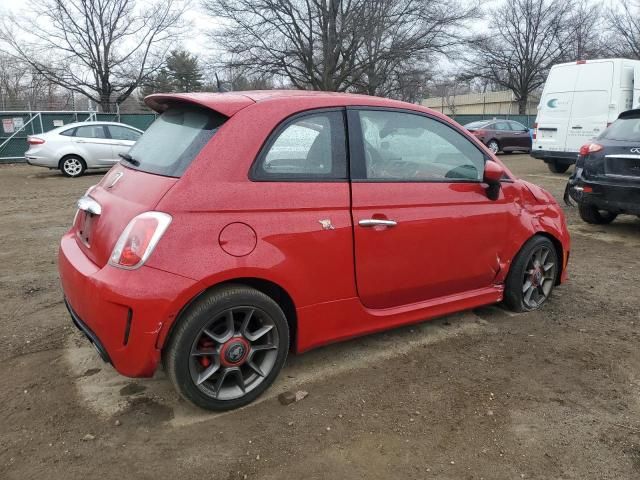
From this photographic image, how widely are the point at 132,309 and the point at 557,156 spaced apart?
470 inches

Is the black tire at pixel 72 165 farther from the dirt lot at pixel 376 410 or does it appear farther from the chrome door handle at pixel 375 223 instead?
the chrome door handle at pixel 375 223

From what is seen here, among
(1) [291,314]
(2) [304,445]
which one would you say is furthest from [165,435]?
(1) [291,314]

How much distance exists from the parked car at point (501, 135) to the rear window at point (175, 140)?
16928mm

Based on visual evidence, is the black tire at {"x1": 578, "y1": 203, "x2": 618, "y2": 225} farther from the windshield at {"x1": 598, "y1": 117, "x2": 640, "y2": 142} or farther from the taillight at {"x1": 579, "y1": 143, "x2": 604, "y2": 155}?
the windshield at {"x1": 598, "y1": 117, "x2": 640, "y2": 142}

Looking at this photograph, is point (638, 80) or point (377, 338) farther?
point (638, 80)

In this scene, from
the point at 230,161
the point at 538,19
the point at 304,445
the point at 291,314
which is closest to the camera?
the point at 304,445

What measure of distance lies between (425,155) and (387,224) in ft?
2.09

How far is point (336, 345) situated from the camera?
3.49m

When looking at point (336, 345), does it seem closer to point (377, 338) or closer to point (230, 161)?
point (377, 338)

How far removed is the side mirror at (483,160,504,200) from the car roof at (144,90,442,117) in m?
0.67

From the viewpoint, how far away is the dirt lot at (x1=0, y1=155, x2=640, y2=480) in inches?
91.7

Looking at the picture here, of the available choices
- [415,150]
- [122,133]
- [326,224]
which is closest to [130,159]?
[326,224]

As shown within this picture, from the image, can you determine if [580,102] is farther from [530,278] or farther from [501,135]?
[530,278]

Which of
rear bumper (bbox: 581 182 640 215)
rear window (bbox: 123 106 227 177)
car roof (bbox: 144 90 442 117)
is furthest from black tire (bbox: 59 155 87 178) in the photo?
rear bumper (bbox: 581 182 640 215)
